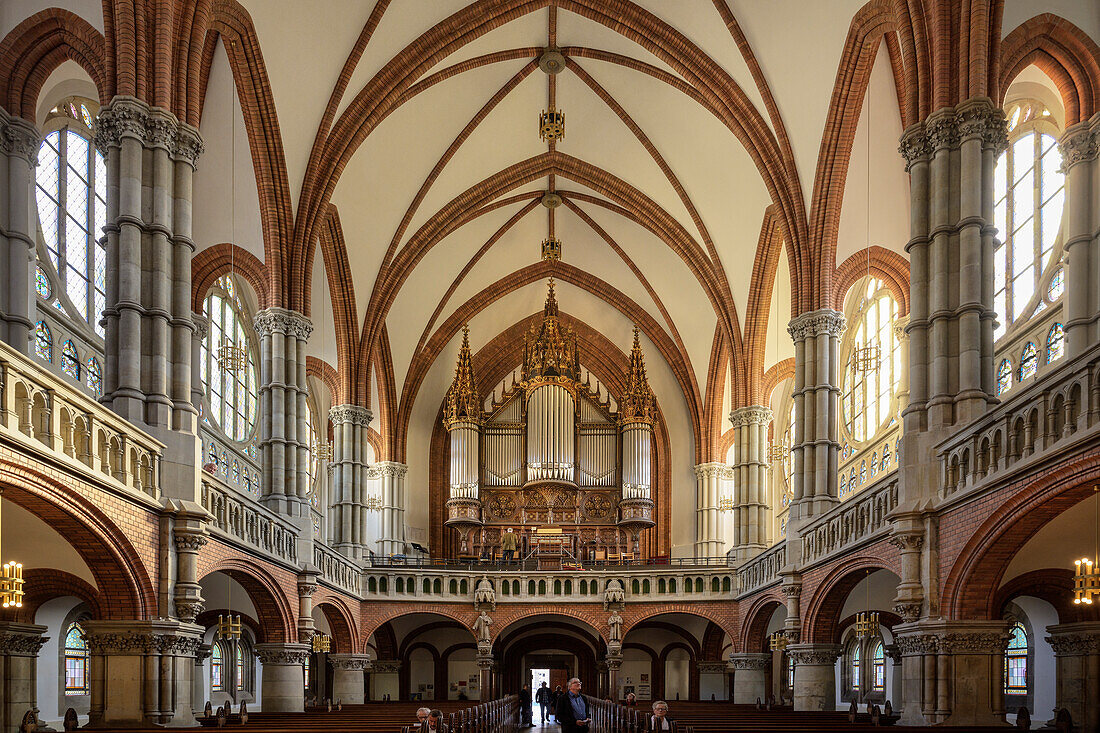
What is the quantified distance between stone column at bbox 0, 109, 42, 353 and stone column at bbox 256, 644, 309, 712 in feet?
30.0

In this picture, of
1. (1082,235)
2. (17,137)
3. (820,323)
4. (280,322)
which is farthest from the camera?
(820,323)

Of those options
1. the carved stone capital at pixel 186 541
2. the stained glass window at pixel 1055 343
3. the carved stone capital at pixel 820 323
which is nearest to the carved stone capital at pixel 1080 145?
the stained glass window at pixel 1055 343

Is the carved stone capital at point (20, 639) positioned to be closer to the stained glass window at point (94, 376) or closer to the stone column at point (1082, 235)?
the stained glass window at point (94, 376)

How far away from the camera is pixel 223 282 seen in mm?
31062

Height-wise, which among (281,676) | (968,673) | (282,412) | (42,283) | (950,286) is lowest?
(281,676)

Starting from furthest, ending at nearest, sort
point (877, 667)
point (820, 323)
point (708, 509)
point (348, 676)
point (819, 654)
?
point (708, 509), point (348, 676), point (877, 667), point (820, 323), point (819, 654)

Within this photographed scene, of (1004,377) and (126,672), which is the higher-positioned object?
(1004,377)

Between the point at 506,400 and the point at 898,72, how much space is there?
23.9 meters

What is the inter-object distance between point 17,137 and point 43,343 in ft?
12.6

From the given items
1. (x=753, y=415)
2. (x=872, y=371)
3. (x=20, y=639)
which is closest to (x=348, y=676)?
(x=753, y=415)

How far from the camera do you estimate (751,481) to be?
108ft

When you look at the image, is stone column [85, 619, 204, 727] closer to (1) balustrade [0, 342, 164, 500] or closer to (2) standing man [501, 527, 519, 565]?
(1) balustrade [0, 342, 164, 500]

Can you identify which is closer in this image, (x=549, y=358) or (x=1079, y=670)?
(x=1079, y=670)

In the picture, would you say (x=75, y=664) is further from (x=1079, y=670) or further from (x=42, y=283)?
(x=1079, y=670)
